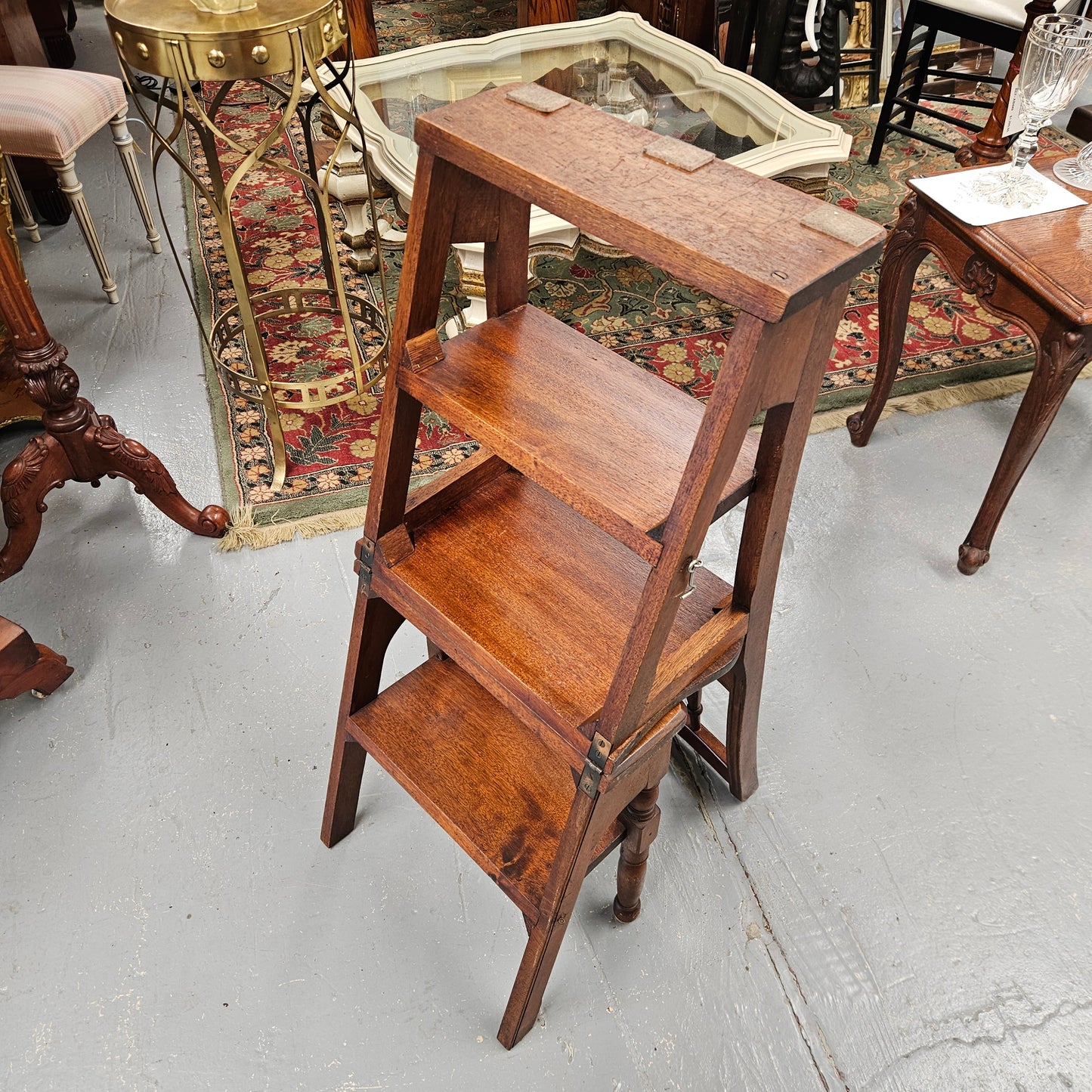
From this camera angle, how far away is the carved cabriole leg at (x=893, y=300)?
7.43 ft

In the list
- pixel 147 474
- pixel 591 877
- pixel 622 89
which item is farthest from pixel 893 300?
pixel 147 474

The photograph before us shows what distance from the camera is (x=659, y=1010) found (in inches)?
63.0

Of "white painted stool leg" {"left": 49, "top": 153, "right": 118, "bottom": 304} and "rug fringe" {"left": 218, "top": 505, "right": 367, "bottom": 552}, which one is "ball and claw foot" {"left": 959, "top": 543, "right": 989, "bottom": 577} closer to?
"rug fringe" {"left": 218, "top": 505, "right": 367, "bottom": 552}

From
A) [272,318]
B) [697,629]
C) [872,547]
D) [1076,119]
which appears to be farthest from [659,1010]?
[1076,119]

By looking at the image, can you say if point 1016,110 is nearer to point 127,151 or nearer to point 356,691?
point 356,691

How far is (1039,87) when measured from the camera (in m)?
2.01

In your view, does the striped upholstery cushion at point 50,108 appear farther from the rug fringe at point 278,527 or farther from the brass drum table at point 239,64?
the rug fringe at point 278,527

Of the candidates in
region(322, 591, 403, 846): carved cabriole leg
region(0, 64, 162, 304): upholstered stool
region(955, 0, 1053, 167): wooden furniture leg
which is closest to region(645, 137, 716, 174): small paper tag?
region(322, 591, 403, 846): carved cabriole leg

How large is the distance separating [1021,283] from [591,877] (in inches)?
59.2

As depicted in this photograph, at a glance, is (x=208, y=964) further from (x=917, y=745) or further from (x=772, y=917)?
(x=917, y=745)

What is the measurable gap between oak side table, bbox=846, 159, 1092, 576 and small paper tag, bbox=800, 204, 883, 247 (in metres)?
1.15

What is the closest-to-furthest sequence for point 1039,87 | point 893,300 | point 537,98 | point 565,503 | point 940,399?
point 537,98 → point 565,503 → point 1039,87 → point 893,300 → point 940,399

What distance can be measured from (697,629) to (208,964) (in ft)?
3.42

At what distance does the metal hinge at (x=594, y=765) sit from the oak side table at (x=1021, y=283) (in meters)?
1.38
